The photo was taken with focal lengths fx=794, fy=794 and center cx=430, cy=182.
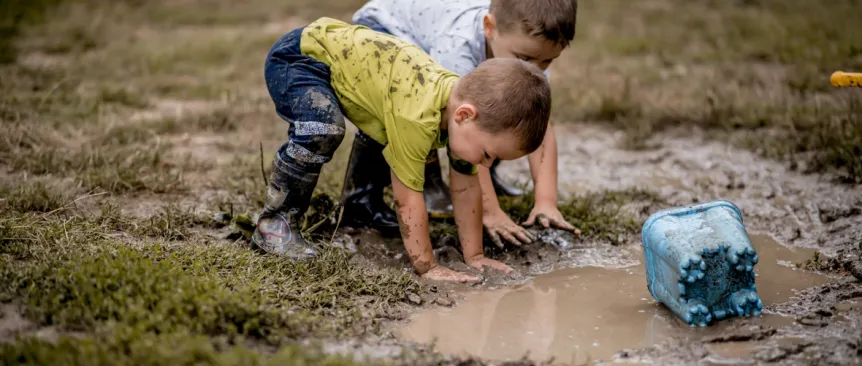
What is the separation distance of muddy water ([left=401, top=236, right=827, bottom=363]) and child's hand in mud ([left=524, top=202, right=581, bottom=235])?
0.29 metres

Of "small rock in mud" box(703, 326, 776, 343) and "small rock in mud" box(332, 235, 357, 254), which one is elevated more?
"small rock in mud" box(703, 326, 776, 343)

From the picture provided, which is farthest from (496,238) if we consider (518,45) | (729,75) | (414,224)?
(729,75)

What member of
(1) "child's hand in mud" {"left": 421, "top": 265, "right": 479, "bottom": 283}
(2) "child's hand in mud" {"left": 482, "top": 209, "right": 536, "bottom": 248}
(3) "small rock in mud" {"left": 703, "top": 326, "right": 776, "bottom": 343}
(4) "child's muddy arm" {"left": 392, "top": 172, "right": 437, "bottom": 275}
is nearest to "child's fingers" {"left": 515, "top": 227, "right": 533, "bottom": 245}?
(2) "child's hand in mud" {"left": 482, "top": 209, "right": 536, "bottom": 248}

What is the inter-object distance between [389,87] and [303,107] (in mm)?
397

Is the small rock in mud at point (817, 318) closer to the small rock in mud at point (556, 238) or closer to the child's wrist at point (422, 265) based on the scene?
the small rock in mud at point (556, 238)

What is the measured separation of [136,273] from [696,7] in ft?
24.9

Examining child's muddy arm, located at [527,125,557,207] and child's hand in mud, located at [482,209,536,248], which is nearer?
child's hand in mud, located at [482,209,536,248]

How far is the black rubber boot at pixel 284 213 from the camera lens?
11.6 feet

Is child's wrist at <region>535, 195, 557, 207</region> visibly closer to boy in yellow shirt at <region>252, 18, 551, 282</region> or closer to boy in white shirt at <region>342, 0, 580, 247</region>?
boy in white shirt at <region>342, 0, 580, 247</region>

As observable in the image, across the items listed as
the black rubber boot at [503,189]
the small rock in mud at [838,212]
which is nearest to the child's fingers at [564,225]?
the black rubber boot at [503,189]

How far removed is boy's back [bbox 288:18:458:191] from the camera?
10.7 feet

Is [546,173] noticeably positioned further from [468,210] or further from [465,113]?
[465,113]

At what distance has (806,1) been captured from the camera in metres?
8.57

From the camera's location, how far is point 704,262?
9.54ft
